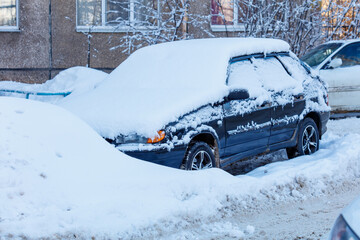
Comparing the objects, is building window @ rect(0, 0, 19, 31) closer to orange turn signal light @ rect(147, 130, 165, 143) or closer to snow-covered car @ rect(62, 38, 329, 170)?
snow-covered car @ rect(62, 38, 329, 170)

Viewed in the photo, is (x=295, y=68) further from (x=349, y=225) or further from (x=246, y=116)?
(x=349, y=225)

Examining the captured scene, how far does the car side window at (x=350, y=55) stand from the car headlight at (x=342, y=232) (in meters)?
10.5

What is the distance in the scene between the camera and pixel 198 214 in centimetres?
586

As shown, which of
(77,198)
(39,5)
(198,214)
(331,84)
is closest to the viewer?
(77,198)

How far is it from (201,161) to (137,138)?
0.81 meters

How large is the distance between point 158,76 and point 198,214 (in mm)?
2360

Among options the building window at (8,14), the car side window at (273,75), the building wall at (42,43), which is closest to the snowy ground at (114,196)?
the car side window at (273,75)

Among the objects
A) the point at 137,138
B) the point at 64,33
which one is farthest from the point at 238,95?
the point at 64,33

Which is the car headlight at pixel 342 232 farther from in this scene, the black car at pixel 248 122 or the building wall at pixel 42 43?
the building wall at pixel 42 43

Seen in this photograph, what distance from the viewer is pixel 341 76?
1301cm

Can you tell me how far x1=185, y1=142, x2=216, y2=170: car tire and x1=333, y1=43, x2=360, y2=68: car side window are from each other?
23.0 feet

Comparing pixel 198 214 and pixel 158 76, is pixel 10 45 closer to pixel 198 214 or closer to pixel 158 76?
pixel 158 76

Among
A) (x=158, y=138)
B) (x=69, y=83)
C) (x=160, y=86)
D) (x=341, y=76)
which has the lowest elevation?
(x=69, y=83)

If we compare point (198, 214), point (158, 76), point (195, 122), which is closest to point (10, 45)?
point (158, 76)
